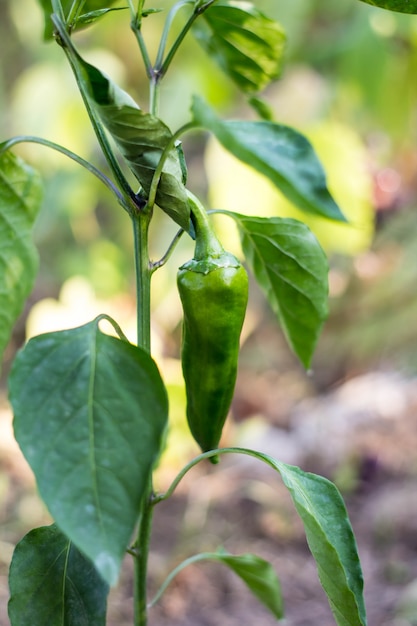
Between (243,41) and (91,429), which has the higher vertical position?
(243,41)

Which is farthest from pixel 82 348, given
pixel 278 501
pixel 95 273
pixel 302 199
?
pixel 95 273

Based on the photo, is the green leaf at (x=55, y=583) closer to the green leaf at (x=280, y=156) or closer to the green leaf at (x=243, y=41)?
the green leaf at (x=280, y=156)

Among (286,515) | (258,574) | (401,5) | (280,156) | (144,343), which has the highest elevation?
(401,5)

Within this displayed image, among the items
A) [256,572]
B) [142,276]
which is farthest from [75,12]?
[256,572]

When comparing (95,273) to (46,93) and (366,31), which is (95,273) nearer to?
(46,93)

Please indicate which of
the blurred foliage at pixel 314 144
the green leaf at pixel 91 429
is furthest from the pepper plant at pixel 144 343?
the blurred foliage at pixel 314 144

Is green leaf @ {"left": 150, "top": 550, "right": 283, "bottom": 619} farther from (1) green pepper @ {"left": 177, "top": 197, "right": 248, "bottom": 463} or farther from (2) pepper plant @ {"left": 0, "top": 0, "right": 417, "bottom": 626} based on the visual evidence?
(1) green pepper @ {"left": 177, "top": 197, "right": 248, "bottom": 463}

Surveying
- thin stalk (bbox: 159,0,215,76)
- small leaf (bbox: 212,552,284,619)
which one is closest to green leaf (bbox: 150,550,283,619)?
small leaf (bbox: 212,552,284,619)

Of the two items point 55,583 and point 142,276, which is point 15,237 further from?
point 55,583
